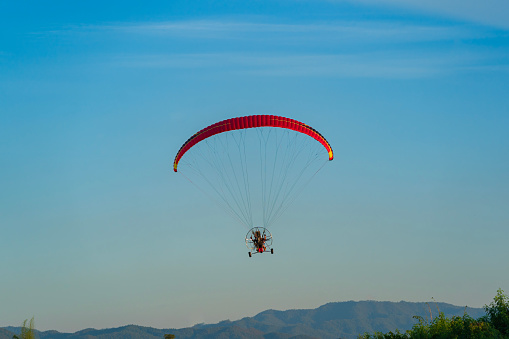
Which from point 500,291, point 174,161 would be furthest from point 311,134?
point 500,291

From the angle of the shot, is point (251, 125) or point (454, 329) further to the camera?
point (454, 329)

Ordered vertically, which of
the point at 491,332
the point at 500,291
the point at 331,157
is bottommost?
the point at 491,332

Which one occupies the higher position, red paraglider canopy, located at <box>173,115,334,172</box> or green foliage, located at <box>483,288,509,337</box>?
red paraglider canopy, located at <box>173,115,334,172</box>

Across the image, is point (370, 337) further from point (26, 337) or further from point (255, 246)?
point (26, 337)

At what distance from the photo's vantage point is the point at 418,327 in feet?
199

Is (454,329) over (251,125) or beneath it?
beneath

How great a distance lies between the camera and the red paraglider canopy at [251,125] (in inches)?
2103

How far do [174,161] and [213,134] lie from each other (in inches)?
250

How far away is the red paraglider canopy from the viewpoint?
53.4m

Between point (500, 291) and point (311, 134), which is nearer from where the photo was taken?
point (311, 134)

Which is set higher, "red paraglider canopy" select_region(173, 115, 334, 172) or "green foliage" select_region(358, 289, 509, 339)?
"red paraglider canopy" select_region(173, 115, 334, 172)

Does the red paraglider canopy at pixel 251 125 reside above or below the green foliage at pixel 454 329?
above

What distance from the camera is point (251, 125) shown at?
5328 cm

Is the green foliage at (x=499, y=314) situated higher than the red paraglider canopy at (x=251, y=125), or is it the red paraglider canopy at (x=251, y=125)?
the red paraglider canopy at (x=251, y=125)
